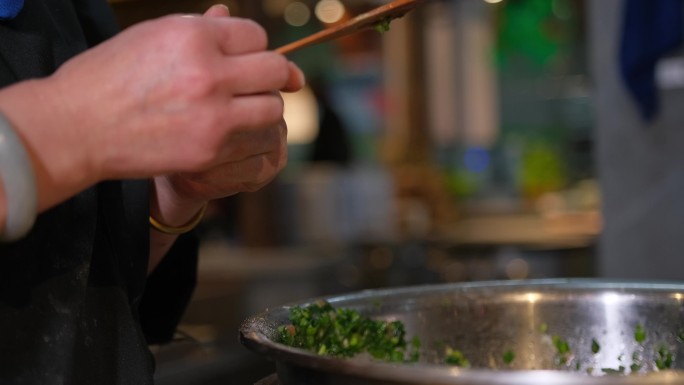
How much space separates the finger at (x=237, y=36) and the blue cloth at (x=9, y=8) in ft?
0.93

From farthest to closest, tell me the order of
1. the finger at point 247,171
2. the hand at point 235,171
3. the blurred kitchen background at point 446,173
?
1. the blurred kitchen background at point 446,173
2. the finger at point 247,171
3. the hand at point 235,171

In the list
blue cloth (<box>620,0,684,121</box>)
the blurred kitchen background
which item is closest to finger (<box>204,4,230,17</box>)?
the blurred kitchen background

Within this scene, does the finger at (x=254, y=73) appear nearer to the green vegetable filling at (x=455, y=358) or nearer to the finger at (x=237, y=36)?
the finger at (x=237, y=36)

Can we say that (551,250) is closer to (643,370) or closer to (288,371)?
(643,370)

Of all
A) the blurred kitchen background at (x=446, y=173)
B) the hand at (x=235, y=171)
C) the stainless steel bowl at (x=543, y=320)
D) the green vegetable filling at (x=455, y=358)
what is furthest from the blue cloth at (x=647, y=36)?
the hand at (x=235, y=171)

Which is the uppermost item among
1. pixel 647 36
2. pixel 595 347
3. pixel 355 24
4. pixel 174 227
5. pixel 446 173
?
pixel 355 24

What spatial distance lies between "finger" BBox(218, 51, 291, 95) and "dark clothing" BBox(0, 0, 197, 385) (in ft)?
0.95

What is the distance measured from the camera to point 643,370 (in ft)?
3.61

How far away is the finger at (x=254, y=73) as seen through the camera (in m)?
0.78

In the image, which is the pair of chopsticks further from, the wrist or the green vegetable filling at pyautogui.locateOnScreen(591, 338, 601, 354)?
the green vegetable filling at pyautogui.locateOnScreen(591, 338, 601, 354)

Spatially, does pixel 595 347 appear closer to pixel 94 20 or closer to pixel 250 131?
pixel 250 131

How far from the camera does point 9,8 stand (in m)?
0.97

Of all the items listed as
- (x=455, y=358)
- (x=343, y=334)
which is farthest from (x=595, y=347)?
(x=343, y=334)

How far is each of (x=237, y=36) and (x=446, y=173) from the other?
7210mm
